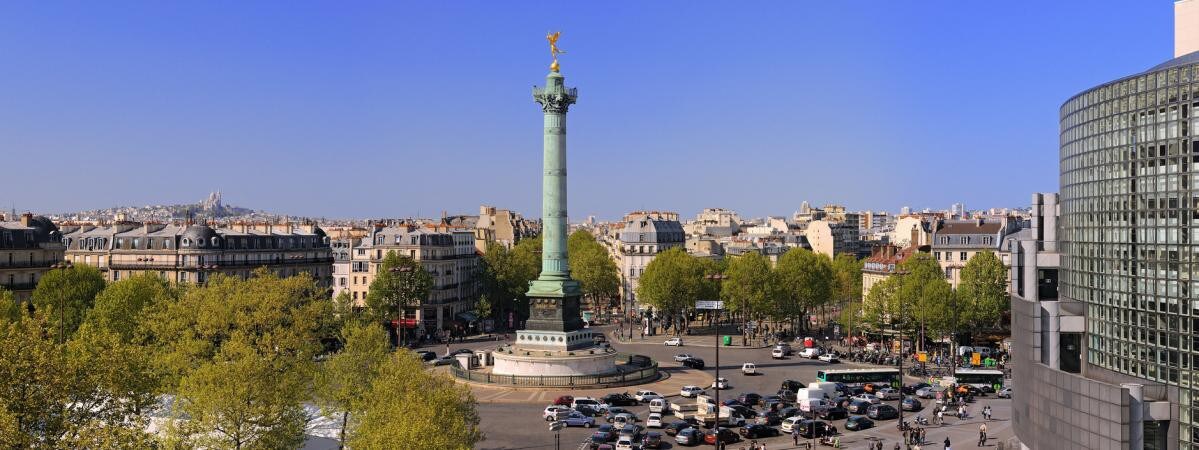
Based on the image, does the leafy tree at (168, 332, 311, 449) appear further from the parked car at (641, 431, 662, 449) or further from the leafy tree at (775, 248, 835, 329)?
the leafy tree at (775, 248, 835, 329)

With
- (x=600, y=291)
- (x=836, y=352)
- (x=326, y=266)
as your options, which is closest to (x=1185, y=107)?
(x=836, y=352)

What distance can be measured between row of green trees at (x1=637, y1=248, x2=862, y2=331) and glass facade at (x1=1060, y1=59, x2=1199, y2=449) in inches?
2718

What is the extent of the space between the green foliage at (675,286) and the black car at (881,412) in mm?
50408

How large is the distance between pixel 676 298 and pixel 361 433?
75.8 m

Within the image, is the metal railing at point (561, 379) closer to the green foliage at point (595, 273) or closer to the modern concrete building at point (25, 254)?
the modern concrete building at point (25, 254)

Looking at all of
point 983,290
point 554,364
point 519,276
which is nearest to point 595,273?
point 519,276

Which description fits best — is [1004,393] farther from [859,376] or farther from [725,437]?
[725,437]

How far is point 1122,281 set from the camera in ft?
107

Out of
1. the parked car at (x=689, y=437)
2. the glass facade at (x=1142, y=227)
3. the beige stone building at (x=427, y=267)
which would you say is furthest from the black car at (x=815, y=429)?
the beige stone building at (x=427, y=267)

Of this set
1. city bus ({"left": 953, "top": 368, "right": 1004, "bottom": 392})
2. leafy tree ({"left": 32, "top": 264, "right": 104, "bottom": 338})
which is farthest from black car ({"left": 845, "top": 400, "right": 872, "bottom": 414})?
leafy tree ({"left": 32, "top": 264, "right": 104, "bottom": 338})

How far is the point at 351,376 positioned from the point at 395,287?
56960 mm

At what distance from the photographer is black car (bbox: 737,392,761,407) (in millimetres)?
67062

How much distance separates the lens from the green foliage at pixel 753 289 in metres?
107

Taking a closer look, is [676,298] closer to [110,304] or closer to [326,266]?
[326,266]
